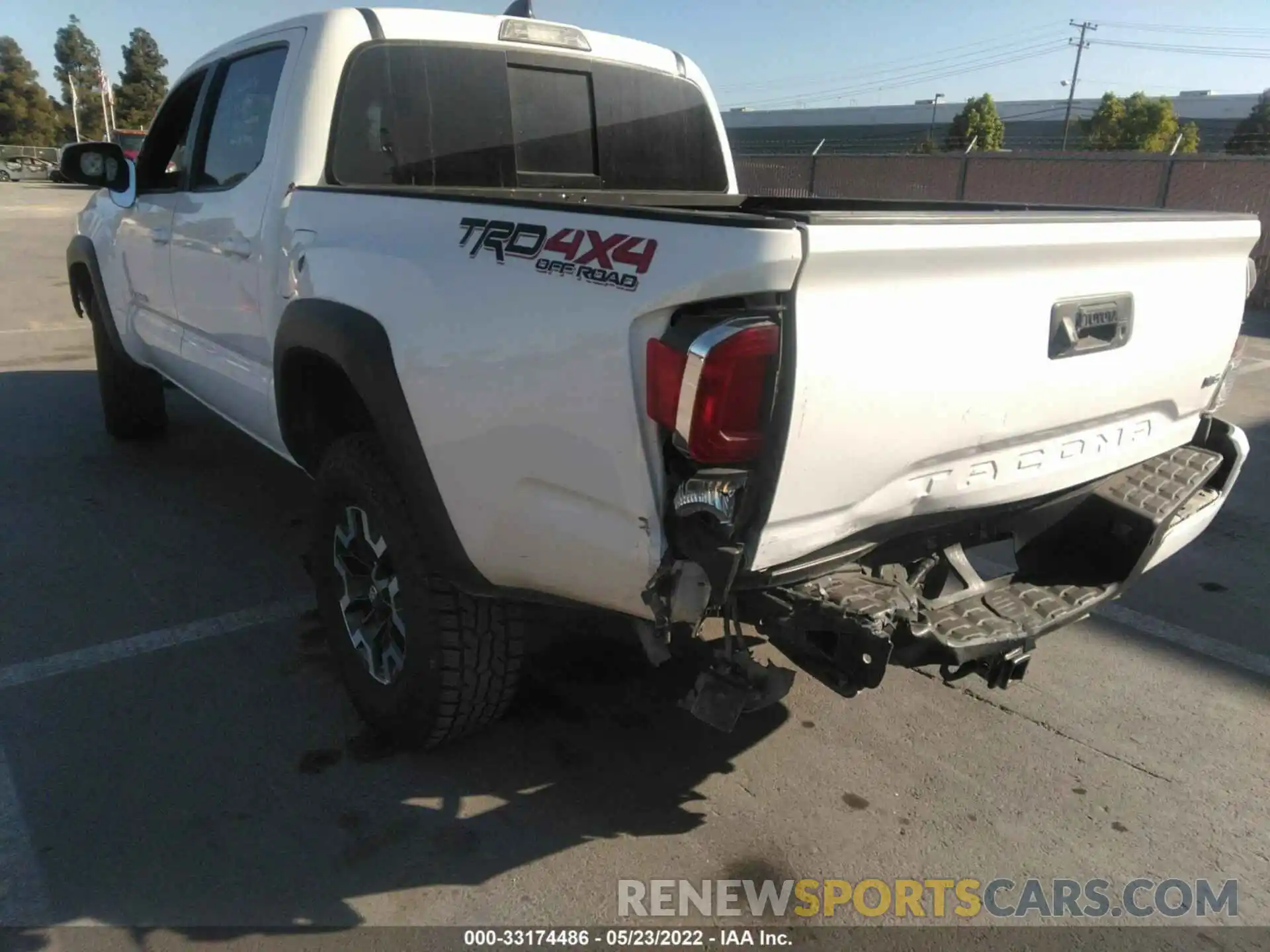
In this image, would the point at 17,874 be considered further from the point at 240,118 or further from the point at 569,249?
the point at 240,118

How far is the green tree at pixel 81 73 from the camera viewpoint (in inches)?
3061

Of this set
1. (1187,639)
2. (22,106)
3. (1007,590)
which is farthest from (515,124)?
(22,106)

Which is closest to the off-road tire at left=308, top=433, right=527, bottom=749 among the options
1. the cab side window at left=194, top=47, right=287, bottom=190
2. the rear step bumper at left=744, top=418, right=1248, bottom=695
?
the rear step bumper at left=744, top=418, right=1248, bottom=695

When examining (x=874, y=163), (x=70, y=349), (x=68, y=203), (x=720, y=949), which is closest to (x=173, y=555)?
(x=720, y=949)

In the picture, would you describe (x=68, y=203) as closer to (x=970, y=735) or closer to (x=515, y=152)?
(x=515, y=152)

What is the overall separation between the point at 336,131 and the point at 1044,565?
2640 millimetres

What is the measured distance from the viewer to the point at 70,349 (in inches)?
356

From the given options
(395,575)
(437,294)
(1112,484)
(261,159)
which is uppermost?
(261,159)

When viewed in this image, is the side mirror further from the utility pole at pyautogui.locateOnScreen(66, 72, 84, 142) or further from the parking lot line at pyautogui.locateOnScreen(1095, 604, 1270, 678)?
the utility pole at pyautogui.locateOnScreen(66, 72, 84, 142)

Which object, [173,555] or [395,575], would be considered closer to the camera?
[395,575]

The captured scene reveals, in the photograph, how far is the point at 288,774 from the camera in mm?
2846

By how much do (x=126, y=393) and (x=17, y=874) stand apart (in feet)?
13.2

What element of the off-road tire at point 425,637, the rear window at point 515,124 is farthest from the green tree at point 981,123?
the off-road tire at point 425,637

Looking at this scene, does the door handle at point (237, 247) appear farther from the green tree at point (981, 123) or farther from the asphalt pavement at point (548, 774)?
the green tree at point (981, 123)
